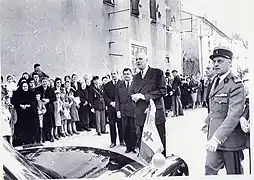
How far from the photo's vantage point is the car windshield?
5.60ft

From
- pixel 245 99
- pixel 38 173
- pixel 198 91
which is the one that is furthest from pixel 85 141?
pixel 245 99

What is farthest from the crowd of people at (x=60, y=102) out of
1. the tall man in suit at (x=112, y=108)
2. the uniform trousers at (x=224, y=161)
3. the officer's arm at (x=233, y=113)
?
the uniform trousers at (x=224, y=161)

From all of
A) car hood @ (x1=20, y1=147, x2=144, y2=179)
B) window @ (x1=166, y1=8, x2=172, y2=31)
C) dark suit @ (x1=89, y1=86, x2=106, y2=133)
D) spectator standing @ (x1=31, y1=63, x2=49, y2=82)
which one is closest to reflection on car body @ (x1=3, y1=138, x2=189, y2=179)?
car hood @ (x1=20, y1=147, x2=144, y2=179)

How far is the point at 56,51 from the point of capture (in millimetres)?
1710

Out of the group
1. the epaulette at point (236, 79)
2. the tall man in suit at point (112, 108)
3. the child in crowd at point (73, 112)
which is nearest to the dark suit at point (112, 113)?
the tall man in suit at point (112, 108)

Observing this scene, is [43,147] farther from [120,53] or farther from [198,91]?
[198,91]

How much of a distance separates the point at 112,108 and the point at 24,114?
381 millimetres

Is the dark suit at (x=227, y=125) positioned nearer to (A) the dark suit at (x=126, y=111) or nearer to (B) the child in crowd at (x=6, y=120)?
(A) the dark suit at (x=126, y=111)

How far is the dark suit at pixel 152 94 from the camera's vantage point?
1.69m

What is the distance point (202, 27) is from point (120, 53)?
0.37 m

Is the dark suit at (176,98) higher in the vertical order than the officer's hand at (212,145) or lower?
higher

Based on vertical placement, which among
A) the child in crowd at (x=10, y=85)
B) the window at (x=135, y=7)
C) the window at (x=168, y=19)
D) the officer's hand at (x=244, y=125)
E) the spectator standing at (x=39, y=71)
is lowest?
the officer's hand at (x=244, y=125)

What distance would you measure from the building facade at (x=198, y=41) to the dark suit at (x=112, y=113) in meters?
0.33

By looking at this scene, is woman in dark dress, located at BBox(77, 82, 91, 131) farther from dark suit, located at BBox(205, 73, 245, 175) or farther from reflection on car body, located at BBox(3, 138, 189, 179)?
dark suit, located at BBox(205, 73, 245, 175)
